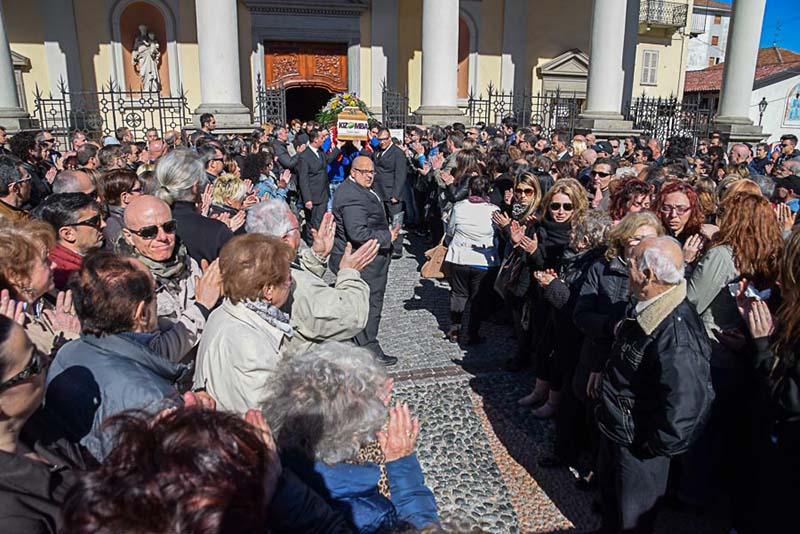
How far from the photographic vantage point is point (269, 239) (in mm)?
2703

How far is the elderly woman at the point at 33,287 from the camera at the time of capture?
2600 millimetres

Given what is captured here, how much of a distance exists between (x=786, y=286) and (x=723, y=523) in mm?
1788

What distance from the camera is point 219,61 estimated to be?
13.2m

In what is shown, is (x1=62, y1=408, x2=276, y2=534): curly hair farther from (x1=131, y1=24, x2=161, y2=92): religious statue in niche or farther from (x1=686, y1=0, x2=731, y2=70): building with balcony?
(x1=686, y1=0, x2=731, y2=70): building with balcony

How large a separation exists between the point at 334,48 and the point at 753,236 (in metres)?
17.6

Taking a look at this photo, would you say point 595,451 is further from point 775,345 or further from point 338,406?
point 338,406

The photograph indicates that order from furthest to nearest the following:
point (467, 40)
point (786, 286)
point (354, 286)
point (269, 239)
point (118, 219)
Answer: point (467, 40)
point (118, 219)
point (354, 286)
point (269, 239)
point (786, 286)

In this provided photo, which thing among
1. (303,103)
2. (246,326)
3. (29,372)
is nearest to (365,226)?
(246,326)

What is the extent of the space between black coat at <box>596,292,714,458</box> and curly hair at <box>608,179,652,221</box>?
1.89 m

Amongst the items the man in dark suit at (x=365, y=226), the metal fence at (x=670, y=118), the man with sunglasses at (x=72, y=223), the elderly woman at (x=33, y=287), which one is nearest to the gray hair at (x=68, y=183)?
the man with sunglasses at (x=72, y=223)

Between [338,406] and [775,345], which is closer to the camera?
[338,406]

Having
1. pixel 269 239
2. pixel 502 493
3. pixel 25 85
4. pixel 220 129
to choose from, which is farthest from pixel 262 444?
pixel 25 85

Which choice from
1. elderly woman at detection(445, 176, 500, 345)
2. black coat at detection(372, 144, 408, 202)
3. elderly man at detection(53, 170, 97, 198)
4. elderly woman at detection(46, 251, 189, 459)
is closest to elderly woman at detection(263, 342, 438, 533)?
elderly woman at detection(46, 251, 189, 459)

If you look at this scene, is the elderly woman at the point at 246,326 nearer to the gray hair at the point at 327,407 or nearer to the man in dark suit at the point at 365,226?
the gray hair at the point at 327,407
